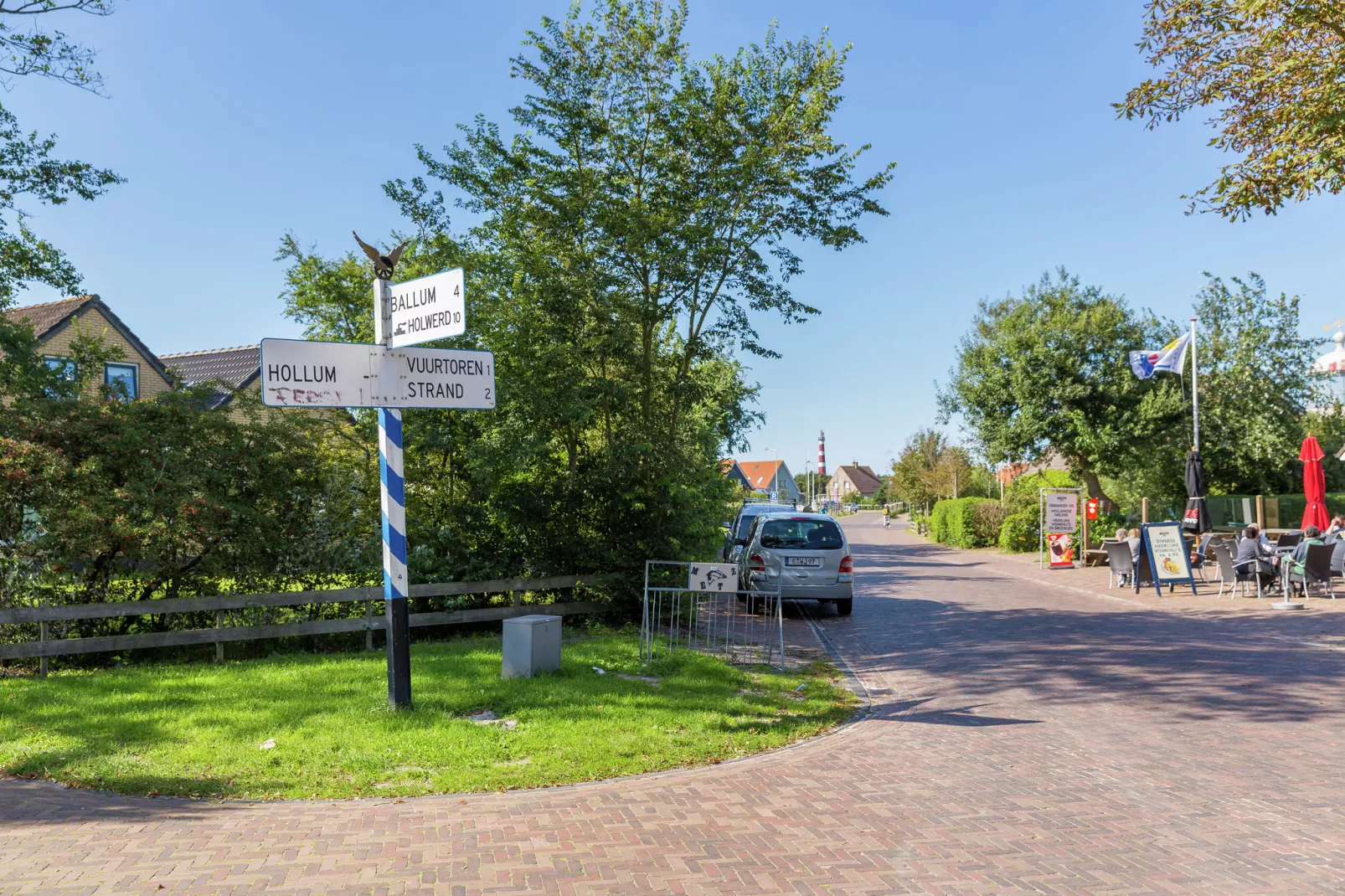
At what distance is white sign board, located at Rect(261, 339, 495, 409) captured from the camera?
6.89 meters

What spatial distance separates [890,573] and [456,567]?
13.8m

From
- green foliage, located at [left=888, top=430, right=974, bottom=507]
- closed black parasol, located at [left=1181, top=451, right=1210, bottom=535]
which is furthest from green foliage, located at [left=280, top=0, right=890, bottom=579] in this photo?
green foliage, located at [left=888, top=430, right=974, bottom=507]

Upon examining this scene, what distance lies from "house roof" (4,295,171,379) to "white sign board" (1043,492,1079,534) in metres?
26.9

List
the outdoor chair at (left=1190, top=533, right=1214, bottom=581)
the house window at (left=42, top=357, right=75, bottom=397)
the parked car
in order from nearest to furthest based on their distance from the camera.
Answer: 1. the house window at (left=42, top=357, right=75, bottom=397)
2. the parked car
3. the outdoor chair at (left=1190, top=533, right=1214, bottom=581)

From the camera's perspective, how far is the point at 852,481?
498 feet

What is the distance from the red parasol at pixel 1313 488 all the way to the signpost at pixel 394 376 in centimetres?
1681

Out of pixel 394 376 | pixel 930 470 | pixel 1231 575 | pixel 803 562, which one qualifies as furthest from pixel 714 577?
pixel 930 470

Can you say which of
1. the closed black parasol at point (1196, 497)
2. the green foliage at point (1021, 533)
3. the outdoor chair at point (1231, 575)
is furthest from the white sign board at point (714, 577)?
the green foliage at point (1021, 533)

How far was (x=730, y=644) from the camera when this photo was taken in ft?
37.6

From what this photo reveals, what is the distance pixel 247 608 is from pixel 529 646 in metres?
3.76

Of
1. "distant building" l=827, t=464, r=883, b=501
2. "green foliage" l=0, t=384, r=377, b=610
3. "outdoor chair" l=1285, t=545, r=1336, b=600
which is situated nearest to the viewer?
"green foliage" l=0, t=384, r=377, b=610

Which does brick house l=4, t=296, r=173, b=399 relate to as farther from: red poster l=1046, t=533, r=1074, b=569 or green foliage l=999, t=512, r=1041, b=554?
green foliage l=999, t=512, r=1041, b=554

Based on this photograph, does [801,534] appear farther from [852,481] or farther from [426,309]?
[852,481]

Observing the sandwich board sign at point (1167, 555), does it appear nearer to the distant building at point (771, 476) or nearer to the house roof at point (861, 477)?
the distant building at point (771, 476)
